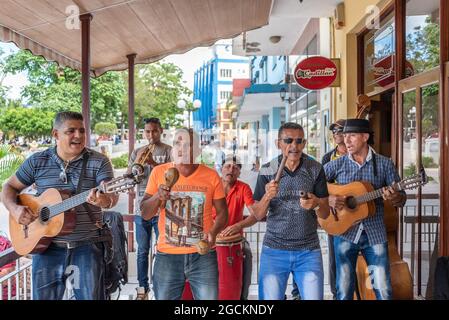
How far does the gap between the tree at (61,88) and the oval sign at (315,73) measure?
0.89 meters

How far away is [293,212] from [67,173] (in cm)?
91

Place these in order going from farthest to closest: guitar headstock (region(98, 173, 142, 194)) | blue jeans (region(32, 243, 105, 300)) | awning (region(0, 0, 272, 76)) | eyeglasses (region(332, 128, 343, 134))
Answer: eyeglasses (region(332, 128, 343, 134)) → awning (region(0, 0, 272, 76)) → blue jeans (region(32, 243, 105, 300)) → guitar headstock (region(98, 173, 142, 194))

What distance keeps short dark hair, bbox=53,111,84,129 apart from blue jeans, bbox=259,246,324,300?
3.13 feet

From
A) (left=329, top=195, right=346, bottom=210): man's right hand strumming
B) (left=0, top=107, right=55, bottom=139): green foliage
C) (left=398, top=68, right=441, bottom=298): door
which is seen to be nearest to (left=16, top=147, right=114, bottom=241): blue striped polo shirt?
(left=0, top=107, right=55, bottom=139): green foliage

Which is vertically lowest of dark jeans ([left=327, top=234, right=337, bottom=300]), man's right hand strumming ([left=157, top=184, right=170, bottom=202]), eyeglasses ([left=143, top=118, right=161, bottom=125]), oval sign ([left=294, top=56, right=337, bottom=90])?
dark jeans ([left=327, top=234, right=337, bottom=300])

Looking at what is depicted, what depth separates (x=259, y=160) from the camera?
7.19 feet

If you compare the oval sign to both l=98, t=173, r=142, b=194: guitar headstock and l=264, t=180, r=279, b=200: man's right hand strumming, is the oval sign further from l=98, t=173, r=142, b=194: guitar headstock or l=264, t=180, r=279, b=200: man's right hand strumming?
l=98, t=173, r=142, b=194: guitar headstock

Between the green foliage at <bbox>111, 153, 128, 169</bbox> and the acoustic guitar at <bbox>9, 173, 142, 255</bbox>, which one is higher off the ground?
the green foliage at <bbox>111, 153, 128, 169</bbox>

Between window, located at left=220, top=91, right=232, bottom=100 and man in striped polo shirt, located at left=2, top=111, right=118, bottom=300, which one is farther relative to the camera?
window, located at left=220, top=91, right=232, bottom=100

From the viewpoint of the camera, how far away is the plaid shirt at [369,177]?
2283 mm

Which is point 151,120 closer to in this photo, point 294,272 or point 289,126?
point 289,126

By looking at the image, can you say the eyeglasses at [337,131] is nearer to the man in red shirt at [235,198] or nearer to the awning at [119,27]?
the man in red shirt at [235,198]

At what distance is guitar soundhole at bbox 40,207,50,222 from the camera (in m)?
2.03

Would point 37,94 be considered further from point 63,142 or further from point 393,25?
point 393,25
